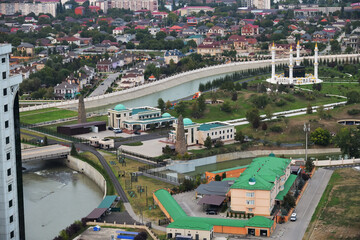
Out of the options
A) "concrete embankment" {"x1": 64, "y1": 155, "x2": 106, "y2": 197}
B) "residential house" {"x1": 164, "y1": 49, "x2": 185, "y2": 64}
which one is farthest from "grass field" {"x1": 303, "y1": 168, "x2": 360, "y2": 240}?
"residential house" {"x1": 164, "y1": 49, "x2": 185, "y2": 64}

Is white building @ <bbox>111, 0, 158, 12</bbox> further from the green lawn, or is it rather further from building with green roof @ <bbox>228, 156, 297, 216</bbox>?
building with green roof @ <bbox>228, 156, 297, 216</bbox>

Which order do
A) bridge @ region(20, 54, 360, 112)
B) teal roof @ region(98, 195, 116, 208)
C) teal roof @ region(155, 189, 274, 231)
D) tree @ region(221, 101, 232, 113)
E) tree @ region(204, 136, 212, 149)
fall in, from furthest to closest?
bridge @ region(20, 54, 360, 112) < tree @ region(221, 101, 232, 113) < tree @ region(204, 136, 212, 149) < teal roof @ region(98, 195, 116, 208) < teal roof @ region(155, 189, 274, 231)

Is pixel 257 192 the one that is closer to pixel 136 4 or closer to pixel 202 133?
pixel 202 133

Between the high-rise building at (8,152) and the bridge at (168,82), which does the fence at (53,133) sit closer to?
the bridge at (168,82)

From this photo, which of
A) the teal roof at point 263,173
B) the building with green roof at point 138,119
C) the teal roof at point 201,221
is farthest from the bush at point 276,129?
the teal roof at point 201,221

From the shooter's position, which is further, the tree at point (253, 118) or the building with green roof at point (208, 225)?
the tree at point (253, 118)
